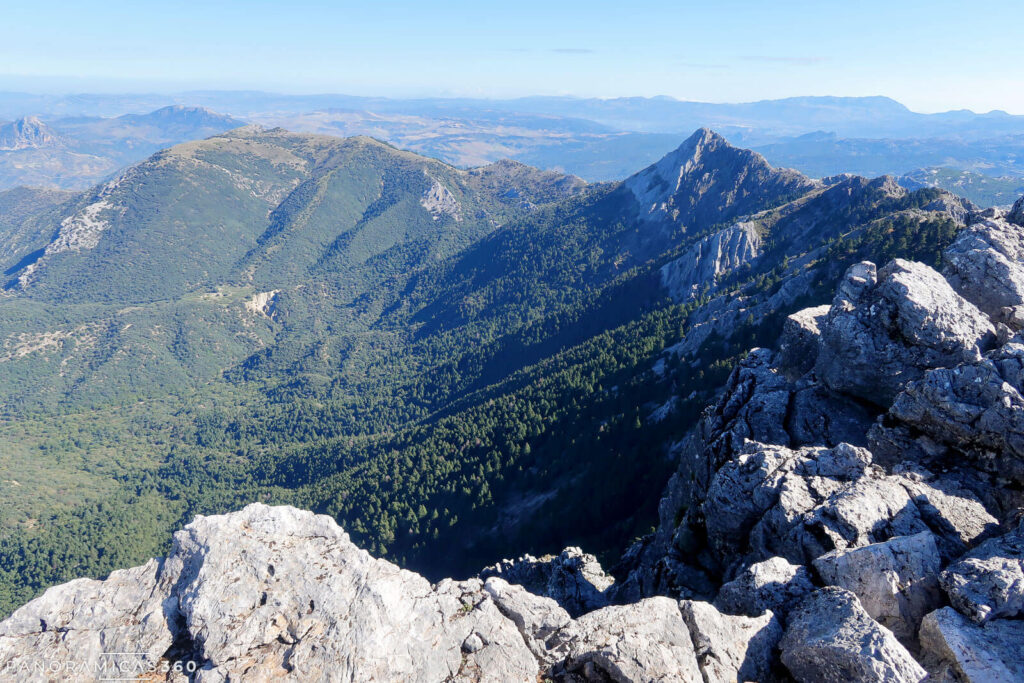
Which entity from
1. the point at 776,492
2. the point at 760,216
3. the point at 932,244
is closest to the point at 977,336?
the point at 776,492

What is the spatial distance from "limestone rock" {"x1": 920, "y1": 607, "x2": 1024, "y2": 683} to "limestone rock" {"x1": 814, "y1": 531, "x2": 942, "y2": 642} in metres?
1.86

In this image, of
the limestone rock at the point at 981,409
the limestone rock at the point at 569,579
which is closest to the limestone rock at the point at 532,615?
the limestone rock at the point at 569,579

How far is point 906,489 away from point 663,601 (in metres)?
16.0

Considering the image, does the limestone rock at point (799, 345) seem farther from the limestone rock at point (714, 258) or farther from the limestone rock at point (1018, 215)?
the limestone rock at point (714, 258)

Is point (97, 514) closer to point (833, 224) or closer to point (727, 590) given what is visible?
point (727, 590)

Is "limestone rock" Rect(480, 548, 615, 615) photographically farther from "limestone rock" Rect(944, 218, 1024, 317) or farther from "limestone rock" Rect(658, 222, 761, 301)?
"limestone rock" Rect(658, 222, 761, 301)

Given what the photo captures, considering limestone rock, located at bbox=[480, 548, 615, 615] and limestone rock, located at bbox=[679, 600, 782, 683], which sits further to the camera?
limestone rock, located at bbox=[480, 548, 615, 615]

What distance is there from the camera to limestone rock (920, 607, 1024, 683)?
59.4 ft

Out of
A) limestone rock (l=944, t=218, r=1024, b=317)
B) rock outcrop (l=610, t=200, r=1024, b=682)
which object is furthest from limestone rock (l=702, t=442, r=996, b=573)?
limestone rock (l=944, t=218, r=1024, b=317)

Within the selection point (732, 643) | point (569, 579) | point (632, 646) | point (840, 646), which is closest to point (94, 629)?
point (632, 646)

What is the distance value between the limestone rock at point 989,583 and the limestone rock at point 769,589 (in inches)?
229

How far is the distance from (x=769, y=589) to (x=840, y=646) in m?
5.90

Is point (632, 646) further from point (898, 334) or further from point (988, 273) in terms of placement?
point (988, 273)

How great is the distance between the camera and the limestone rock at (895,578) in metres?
22.9
